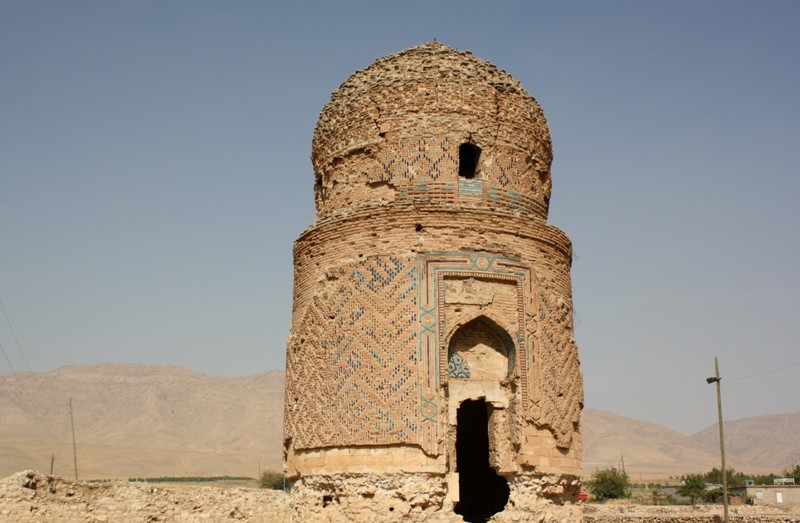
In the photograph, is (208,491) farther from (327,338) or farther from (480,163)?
(480,163)

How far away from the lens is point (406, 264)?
448 inches

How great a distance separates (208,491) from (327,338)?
3.17 meters

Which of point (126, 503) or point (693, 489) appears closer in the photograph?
point (126, 503)

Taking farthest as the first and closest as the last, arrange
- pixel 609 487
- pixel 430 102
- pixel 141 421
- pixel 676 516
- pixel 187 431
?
pixel 141 421, pixel 187 431, pixel 609 487, pixel 676 516, pixel 430 102

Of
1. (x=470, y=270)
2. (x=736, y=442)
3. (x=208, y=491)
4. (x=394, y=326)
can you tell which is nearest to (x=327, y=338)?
(x=394, y=326)

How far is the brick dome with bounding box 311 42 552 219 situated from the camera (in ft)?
39.9

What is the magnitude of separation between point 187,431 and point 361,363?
83.6 m

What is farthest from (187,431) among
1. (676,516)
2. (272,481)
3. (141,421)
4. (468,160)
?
(468,160)

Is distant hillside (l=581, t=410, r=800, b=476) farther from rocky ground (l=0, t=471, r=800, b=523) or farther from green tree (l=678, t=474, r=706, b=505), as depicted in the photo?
rocky ground (l=0, t=471, r=800, b=523)

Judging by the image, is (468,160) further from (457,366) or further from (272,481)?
(272,481)

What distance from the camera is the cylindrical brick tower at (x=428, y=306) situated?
35.6ft

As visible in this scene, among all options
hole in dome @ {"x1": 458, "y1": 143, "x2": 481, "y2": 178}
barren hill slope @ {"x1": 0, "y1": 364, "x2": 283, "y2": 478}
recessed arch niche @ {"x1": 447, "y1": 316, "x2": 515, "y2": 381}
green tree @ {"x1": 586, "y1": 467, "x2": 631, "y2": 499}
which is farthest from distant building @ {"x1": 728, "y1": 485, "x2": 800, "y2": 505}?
barren hill slope @ {"x1": 0, "y1": 364, "x2": 283, "y2": 478}

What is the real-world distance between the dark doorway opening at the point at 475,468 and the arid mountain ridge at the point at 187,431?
166 feet

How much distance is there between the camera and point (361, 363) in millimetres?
11180
